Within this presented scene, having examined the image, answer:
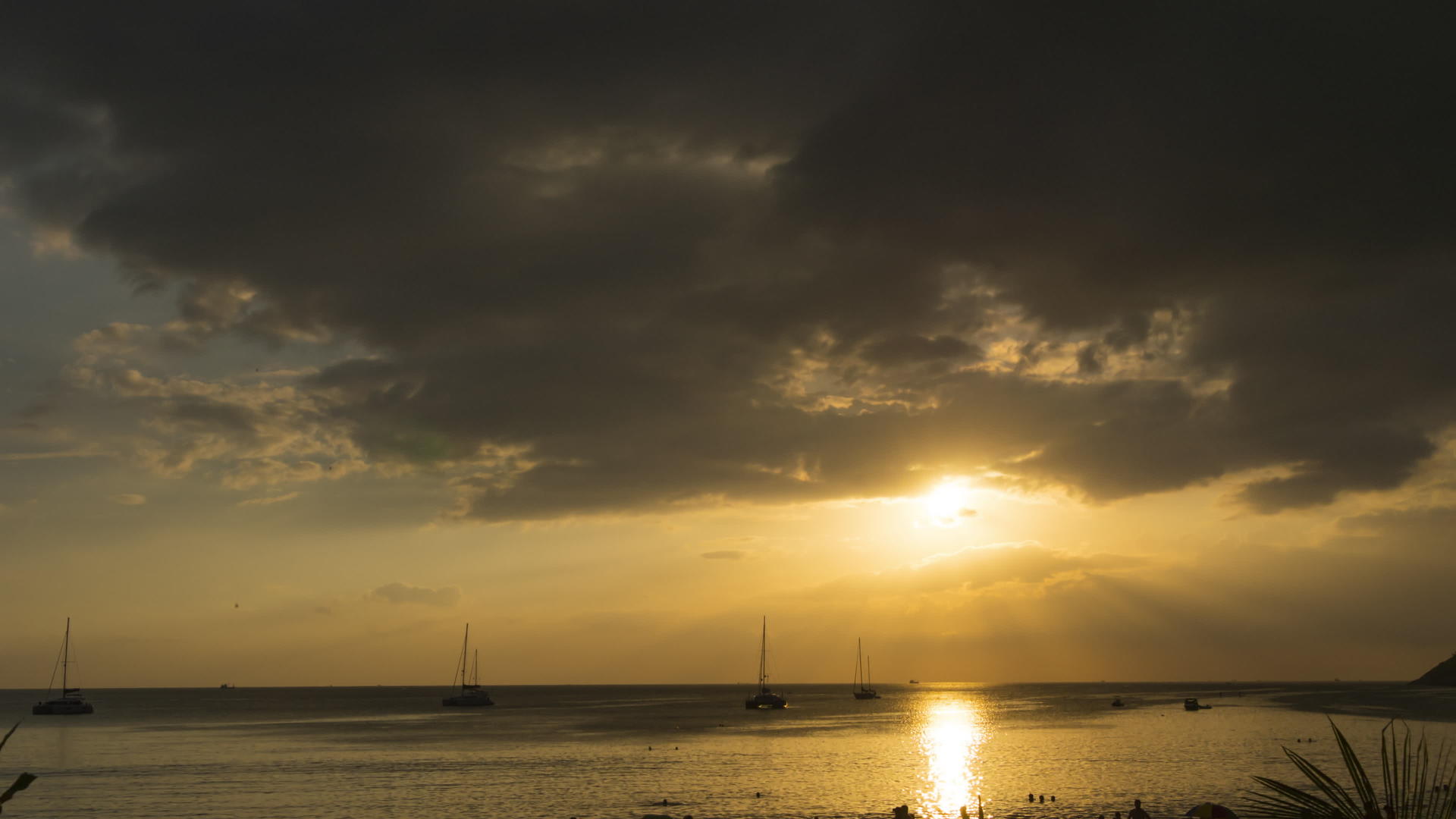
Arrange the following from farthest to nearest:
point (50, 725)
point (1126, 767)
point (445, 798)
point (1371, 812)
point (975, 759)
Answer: point (50, 725) → point (975, 759) → point (1126, 767) → point (445, 798) → point (1371, 812)

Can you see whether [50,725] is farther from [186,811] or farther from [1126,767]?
[1126,767]

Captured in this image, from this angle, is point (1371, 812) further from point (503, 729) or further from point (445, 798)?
point (503, 729)

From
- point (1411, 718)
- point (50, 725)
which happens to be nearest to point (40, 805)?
point (50, 725)

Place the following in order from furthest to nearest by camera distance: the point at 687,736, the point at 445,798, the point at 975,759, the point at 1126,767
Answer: the point at 687,736 → the point at 975,759 → the point at 1126,767 → the point at 445,798

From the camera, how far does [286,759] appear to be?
379ft

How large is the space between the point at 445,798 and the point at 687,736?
7124cm

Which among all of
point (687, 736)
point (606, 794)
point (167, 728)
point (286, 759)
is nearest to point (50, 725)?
point (167, 728)

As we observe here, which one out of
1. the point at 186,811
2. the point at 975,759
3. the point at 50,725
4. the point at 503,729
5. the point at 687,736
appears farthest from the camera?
the point at 50,725

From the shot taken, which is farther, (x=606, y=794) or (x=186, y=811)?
(x=606, y=794)

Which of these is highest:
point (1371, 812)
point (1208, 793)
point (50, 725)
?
point (1371, 812)

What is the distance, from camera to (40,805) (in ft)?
260

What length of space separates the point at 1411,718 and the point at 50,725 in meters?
232

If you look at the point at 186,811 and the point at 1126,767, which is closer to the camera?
the point at 186,811

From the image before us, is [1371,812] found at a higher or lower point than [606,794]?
higher
